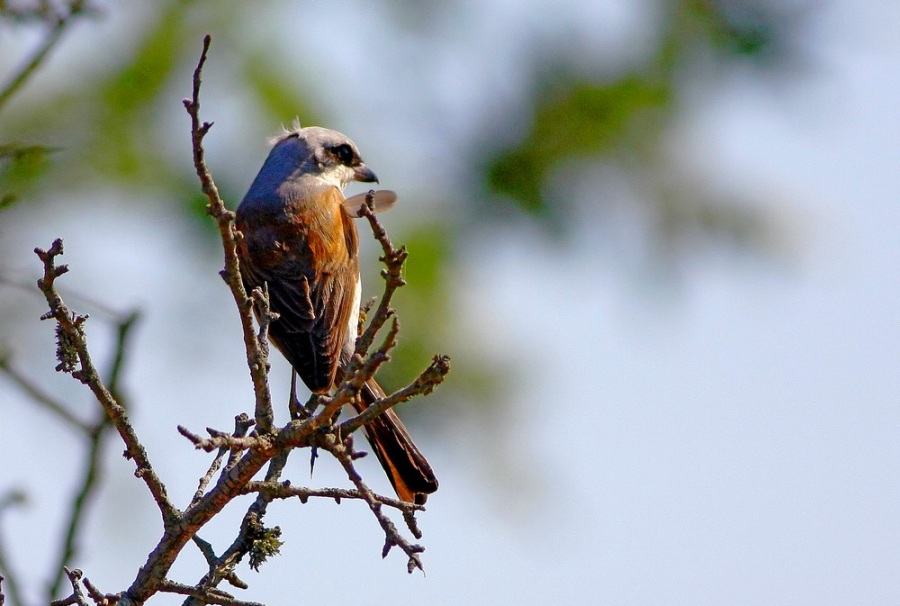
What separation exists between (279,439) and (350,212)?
273 cm

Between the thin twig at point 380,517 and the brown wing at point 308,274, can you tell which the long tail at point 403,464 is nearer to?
the brown wing at point 308,274

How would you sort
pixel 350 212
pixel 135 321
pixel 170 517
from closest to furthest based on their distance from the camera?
1. pixel 170 517
2. pixel 135 321
3. pixel 350 212

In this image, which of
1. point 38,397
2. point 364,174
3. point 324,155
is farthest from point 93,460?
point 364,174

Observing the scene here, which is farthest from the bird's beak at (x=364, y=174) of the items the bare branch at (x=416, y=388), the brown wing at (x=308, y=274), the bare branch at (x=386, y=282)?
the bare branch at (x=416, y=388)

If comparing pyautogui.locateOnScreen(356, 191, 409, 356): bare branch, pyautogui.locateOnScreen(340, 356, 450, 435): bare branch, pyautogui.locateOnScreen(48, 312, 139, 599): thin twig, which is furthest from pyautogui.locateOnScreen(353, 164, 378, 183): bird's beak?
pyautogui.locateOnScreen(340, 356, 450, 435): bare branch

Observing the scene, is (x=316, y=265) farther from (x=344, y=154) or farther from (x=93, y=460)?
(x=93, y=460)

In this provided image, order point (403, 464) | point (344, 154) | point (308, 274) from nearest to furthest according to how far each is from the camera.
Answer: point (403, 464)
point (308, 274)
point (344, 154)

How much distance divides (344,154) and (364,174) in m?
0.16

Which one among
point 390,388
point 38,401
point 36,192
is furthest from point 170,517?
point 36,192

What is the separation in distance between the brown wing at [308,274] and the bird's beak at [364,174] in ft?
1.97

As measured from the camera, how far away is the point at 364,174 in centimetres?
632

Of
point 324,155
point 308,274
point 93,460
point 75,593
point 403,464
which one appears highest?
point 324,155

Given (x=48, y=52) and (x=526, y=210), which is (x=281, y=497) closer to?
(x=48, y=52)

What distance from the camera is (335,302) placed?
16.1ft
